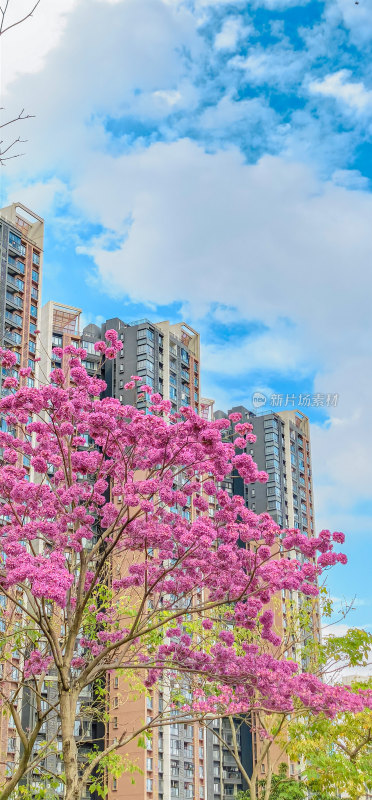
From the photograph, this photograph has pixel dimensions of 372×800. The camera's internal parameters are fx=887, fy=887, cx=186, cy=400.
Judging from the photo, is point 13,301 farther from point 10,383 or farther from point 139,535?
point 139,535

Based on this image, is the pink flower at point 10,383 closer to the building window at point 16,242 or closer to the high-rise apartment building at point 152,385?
the high-rise apartment building at point 152,385

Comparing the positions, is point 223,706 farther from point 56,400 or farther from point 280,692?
point 56,400

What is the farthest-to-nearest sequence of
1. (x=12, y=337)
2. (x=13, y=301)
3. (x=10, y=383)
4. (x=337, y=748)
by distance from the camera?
(x=13, y=301) < (x=12, y=337) < (x=337, y=748) < (x=10, y=383)

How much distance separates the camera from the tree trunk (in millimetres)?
10867

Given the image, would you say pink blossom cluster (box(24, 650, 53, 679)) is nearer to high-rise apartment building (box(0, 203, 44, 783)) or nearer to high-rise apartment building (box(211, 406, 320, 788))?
high-rise apartment building (box(0, 203, 44, 783))

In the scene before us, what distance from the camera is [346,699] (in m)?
14.2

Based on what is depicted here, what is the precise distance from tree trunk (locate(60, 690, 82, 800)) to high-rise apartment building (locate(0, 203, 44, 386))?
2109 inches

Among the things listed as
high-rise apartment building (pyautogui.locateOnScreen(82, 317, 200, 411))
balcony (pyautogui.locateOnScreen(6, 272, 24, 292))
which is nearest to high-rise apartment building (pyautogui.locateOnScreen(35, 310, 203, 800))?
high-rise apartment building (pyautogui.locateOnScreen(82, 317, 200, 411))

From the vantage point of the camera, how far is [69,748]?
11039 millimetres

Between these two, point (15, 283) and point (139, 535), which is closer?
point (139, 535)

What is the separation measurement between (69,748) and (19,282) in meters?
59.8

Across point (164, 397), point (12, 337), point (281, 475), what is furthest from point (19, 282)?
point (281, 475)

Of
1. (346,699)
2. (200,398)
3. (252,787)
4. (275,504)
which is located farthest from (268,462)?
(346,699)

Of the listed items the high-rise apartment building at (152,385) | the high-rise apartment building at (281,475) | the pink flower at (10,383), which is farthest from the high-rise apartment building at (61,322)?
the pink flower at (10,383)
